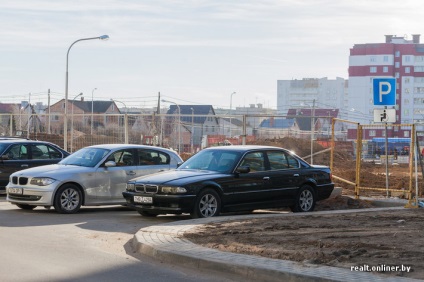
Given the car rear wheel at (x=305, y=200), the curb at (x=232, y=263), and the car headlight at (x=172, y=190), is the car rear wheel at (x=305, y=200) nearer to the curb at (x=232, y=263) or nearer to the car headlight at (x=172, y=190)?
the car headlight at (x=172, y=190)

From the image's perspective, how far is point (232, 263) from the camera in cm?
934

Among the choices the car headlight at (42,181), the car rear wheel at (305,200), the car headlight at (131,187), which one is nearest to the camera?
the car headlight at (131,187)

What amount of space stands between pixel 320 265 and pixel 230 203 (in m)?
6.84

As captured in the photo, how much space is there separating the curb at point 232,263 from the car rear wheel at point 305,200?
547cm

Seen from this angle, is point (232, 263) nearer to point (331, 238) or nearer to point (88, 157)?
point (331, 238)

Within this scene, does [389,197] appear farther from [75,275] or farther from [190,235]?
[75,275]

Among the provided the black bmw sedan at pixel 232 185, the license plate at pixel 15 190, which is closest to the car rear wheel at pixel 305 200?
the black bmw sedan at pixel 232 185

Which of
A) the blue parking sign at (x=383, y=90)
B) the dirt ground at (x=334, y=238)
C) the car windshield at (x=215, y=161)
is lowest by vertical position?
the dirt ground at (x=334, y=238)

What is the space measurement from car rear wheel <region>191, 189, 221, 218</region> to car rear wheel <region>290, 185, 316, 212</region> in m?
2.37

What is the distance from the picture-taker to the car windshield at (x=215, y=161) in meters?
16.2

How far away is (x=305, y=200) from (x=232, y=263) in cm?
833

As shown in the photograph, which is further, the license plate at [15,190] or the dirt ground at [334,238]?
the license plate at [15,190]

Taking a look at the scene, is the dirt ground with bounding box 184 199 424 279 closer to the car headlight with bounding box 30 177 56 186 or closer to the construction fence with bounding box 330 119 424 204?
the construction fence with bounding box 330 119 424 204

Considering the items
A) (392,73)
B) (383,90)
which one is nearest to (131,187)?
(383,90)
